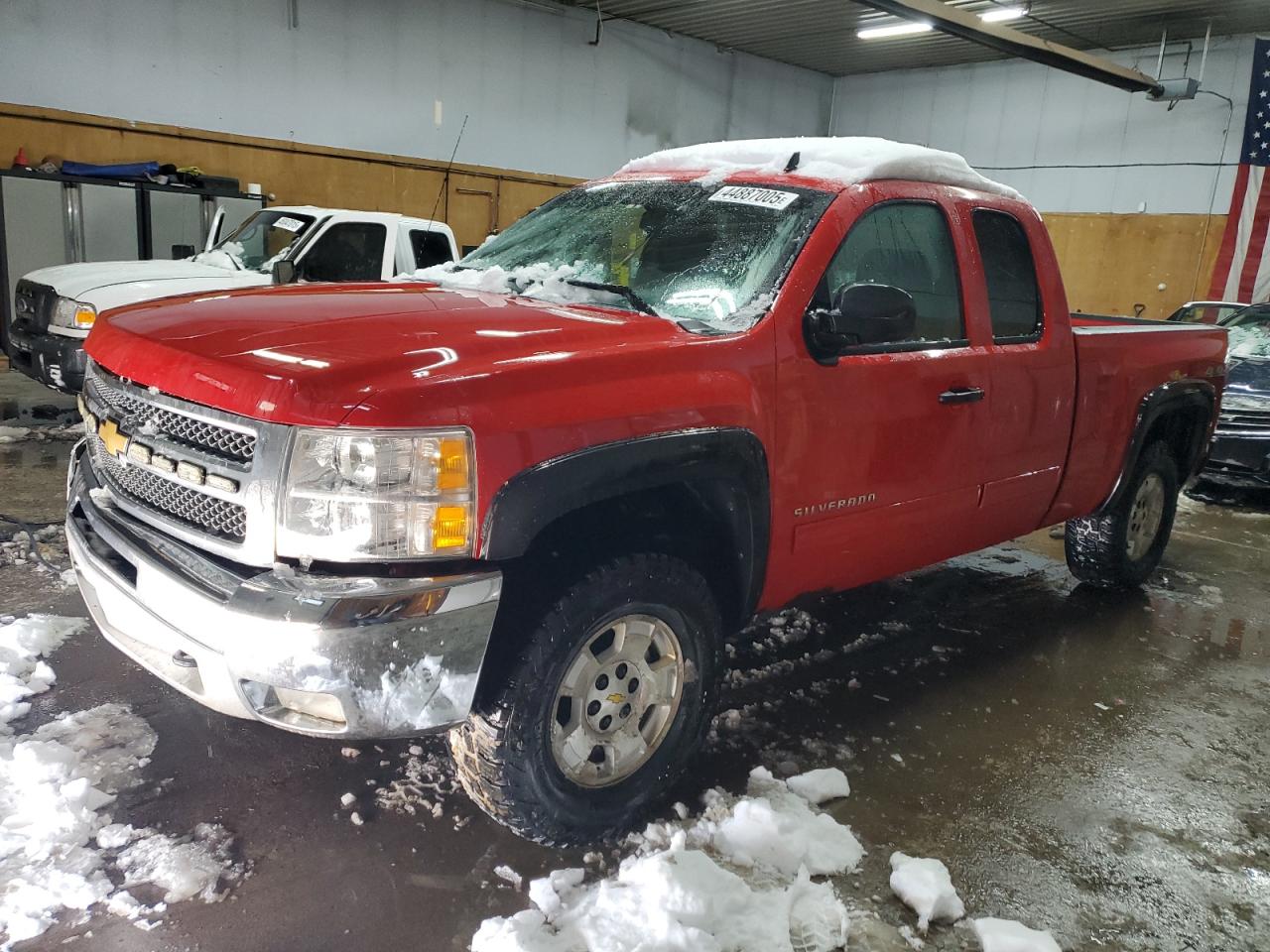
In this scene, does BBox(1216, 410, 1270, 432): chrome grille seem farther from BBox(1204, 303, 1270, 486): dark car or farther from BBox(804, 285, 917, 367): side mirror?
BBox(804, 285, 917, 367): side mirror

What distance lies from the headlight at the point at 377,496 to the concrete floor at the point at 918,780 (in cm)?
94

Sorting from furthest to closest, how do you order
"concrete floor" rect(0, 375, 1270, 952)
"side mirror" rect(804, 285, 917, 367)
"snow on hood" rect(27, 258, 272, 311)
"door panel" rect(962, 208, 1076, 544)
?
1. "snow on hood" rect(27, 258, 272, 311)
2. "door panel" rect(962, 208, 1076, 544)
3. "side mirror" rect(804, 285, 917, 367)
4. "concrete floor" rect(0, 375, 1270, 952)

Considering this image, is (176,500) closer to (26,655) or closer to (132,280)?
(26,655)

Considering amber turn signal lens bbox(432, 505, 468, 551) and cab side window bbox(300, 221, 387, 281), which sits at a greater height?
cab side window bbox(300, 221, 387, 281)

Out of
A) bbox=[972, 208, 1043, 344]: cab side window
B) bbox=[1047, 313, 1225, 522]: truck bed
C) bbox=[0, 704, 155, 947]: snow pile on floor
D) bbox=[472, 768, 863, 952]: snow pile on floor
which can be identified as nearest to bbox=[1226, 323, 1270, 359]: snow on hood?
bbox=[1047, 313, 1225, 522]: truck bed

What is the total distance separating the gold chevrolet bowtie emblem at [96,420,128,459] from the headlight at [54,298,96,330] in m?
4.39

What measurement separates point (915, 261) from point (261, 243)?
644 cm

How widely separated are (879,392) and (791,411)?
0.41 m

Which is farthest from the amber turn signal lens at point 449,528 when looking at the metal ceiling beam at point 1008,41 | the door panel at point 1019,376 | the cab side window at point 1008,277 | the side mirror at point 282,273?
the metal ceiling beam at point 1008,41

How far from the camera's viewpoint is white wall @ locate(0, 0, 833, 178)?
432 inches

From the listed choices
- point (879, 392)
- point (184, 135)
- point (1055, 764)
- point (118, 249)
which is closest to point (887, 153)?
point (879, 392)

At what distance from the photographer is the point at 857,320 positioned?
8.91ft

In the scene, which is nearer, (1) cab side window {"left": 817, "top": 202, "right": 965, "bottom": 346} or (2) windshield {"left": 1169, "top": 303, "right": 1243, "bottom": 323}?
(1) cab side window {"left": 817, "top": 202, "right": 965, "bottom": 346}

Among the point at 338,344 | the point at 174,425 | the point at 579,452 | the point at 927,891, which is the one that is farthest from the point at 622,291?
the point at 927,891
